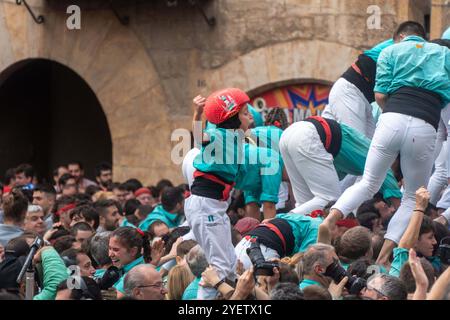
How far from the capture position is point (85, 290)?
25.3ft

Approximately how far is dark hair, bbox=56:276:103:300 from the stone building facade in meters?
8.56

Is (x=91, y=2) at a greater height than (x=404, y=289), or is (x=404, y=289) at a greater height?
(x=91, y=2)

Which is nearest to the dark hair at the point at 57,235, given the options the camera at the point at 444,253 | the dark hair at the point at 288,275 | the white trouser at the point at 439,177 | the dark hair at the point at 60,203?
the dark hair at the point at 60,203

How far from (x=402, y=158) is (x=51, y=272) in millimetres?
2791

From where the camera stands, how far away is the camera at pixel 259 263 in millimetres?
7828

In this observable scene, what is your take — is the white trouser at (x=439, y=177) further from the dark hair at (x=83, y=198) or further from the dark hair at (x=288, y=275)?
the dark hair at (x=83, y=198)

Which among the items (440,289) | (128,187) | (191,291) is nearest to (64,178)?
(128,187)

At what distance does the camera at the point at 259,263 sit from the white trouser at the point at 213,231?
165 mm

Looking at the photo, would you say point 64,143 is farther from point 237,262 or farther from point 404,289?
point 404,289

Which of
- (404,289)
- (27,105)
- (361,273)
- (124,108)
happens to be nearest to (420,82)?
(361,273)

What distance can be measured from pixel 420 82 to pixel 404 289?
2.68 metres

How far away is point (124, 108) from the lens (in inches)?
717

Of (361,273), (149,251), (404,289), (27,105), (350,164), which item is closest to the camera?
(404,289)

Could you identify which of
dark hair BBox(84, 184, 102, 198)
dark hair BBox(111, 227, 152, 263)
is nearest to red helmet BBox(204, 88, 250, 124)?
dark hair BBox(111, 227, 152, 263)
